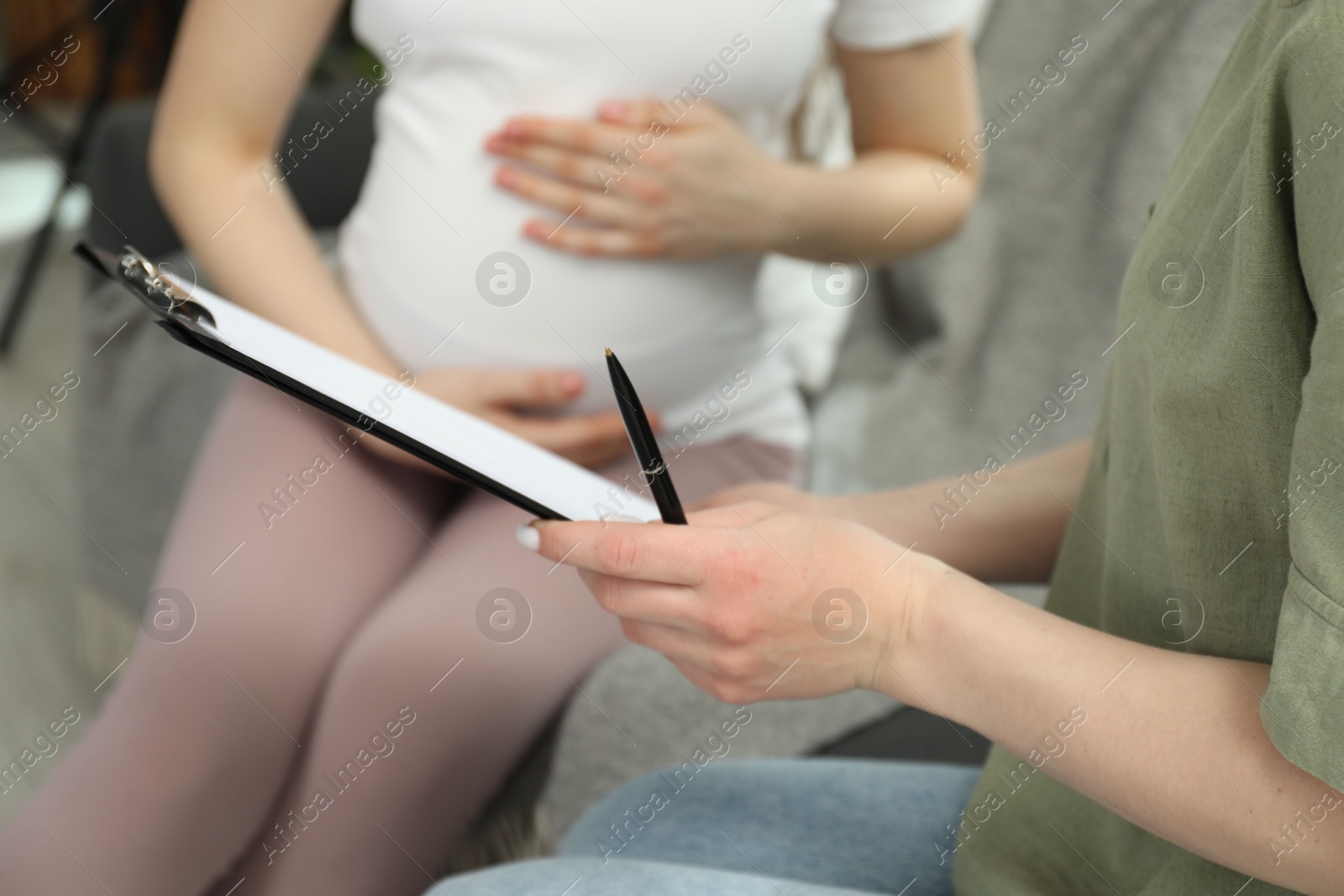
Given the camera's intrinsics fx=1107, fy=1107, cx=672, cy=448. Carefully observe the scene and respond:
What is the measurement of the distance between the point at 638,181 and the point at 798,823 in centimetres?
49

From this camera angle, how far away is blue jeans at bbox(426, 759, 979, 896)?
23.8 inches

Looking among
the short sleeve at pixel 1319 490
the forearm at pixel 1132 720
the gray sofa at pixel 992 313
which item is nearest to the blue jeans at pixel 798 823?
the forearm at pixel 1132 720

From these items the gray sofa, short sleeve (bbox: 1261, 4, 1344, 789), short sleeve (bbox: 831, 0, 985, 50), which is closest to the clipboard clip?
short sleeve (bbox: 1261, 4, 1344, 789)

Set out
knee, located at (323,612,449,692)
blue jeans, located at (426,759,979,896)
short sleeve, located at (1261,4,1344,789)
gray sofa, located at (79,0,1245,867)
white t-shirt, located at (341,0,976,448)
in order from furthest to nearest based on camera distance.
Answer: gray sofa, located at (79,0,1245,867) → white t-shirt, located at (341,0,976,448) → knee, located at (323,612,449,692) → blue jeans, located at (426,759,979,896) → short sleeve, located at (1261,4,1344,789)

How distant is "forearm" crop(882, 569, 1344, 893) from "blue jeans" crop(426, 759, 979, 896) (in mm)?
157

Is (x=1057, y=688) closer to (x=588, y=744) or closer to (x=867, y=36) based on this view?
(x=588, y=744)

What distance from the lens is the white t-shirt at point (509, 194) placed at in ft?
2.77

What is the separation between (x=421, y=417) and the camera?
0.51 m

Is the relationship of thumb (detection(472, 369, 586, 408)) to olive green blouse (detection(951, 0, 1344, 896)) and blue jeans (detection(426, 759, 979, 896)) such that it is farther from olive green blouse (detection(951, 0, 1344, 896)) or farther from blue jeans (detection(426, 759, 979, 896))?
olive green blouse (detection(951, 0, 1344, 896))

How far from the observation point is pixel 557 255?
0.86 metres

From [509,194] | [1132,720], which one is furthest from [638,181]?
[1132,720]

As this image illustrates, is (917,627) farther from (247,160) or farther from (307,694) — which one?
(247,160)

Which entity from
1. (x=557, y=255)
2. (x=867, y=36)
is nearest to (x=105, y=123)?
(x=557, y=255)

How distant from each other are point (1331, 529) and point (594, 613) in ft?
1.80
